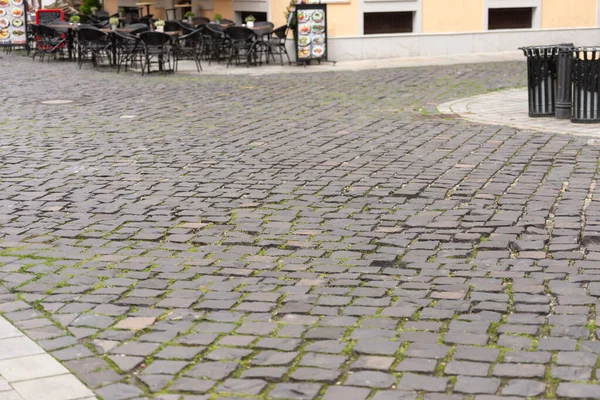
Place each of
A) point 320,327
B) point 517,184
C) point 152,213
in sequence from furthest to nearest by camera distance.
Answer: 1. point 517,184
2. point 152,213
3. point 320,327

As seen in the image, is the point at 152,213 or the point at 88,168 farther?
the point at 88,168

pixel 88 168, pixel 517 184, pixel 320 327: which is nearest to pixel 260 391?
pixel 320 327

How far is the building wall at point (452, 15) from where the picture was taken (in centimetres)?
2341

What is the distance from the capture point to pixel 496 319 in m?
5.37

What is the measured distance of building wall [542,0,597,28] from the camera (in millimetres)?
24328

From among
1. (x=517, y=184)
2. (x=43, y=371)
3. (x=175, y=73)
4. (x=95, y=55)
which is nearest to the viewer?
(x=43, y=371)

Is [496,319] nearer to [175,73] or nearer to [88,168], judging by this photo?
[88,168]

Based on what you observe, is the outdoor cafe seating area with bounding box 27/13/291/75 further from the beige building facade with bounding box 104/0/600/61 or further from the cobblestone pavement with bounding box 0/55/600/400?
the cobblestone pavement with bounding box 0/55/600/400

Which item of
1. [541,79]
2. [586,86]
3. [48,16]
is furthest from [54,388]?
[48,16]

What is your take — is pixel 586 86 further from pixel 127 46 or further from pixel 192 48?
pixel 192 48

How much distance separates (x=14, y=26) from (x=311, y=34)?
33.1 feet

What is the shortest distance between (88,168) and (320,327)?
5.35m

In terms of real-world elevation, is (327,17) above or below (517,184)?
above

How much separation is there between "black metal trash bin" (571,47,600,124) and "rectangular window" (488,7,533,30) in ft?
39.5
